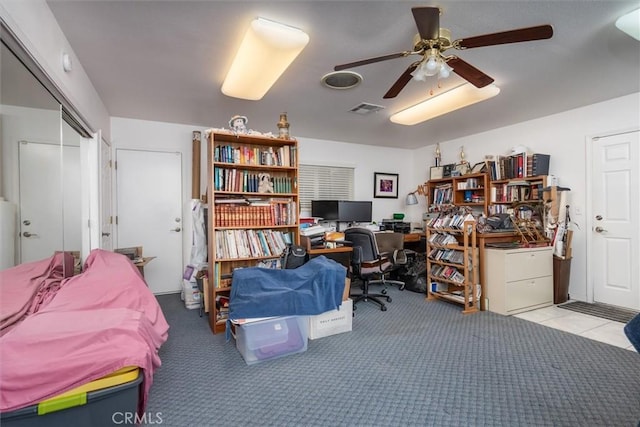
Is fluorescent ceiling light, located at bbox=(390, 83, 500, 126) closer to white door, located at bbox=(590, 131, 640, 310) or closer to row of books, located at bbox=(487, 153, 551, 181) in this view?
row of books, located at bbox=(487, 153, 551, 181)

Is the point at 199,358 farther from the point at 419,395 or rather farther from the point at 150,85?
the point at 150,85

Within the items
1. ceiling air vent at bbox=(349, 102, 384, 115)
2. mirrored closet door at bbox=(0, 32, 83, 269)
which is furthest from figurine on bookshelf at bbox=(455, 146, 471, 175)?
mirrored closet door at bbox=(0, 32, 83, 269)

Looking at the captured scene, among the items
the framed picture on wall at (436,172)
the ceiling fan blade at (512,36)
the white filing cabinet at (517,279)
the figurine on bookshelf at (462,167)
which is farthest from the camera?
the framed picture on wall at (436,172)

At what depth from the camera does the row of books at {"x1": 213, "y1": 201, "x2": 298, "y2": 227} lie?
9.53 ft

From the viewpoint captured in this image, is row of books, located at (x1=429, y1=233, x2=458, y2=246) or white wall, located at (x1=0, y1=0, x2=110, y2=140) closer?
white wall, located at (x1=0, y1=0, x2=110, y2=140)

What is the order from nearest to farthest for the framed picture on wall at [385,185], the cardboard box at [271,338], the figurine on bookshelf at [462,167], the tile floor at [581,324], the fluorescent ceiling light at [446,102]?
the cardboard box at [271,338]
the tile floor at [581,324]
the fluorescent ceiling light at [446,102]
the figurine on bookshelf at [462,167]
the framed picture on wall at [385,185]

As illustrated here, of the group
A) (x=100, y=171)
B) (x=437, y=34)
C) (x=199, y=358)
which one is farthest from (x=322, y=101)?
(x=199, y=358)

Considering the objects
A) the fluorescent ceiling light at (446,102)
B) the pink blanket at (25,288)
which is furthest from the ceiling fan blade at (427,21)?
the pink blanket at (25,288)

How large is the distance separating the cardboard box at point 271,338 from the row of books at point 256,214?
3.32 feet

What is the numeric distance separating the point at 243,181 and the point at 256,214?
1.17 ft

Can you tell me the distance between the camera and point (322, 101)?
3.32 metres

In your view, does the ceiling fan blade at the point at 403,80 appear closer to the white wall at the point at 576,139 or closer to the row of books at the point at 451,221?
the row of books at the point at 451,221

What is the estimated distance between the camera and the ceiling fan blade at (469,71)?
1997mm

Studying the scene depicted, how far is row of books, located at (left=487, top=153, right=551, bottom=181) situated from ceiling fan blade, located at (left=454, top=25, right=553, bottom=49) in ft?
8.61
